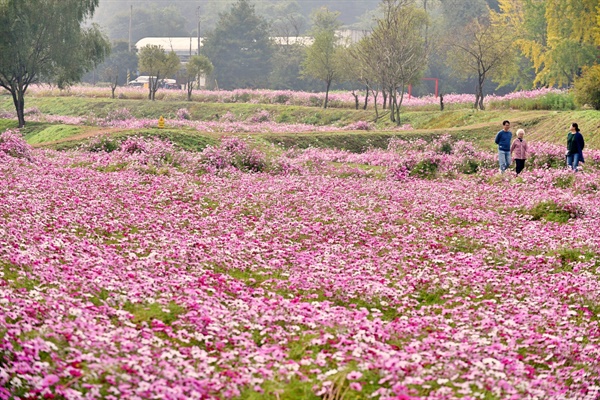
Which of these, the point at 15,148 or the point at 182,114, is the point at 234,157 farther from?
the point at 182,114

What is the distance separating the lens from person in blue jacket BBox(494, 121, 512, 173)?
1001 inches

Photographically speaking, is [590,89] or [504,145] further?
[590,89]

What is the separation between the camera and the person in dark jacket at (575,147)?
25453 mm

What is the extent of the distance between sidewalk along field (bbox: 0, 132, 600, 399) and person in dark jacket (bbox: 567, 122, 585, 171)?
103 inches

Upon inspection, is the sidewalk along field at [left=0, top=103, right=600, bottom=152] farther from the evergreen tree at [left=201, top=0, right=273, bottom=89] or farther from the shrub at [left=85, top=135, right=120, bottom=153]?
the evergreen tree at [left=201, top=0, right=273, bottom=89]

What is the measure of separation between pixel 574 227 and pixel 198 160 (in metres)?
14.6

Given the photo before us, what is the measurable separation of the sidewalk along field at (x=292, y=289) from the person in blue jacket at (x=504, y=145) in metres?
2.98

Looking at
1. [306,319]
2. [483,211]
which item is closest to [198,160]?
[483,211]

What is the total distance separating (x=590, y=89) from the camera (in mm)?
38719

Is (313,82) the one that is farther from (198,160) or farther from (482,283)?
(482,283)

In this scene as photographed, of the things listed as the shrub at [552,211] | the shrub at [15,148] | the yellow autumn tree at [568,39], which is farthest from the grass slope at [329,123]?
the shrub at [552,211]

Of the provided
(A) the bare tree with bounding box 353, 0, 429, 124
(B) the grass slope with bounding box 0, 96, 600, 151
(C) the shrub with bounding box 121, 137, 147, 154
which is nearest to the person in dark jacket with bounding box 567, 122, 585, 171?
(B) the grass slope with bounding box 0, 96, 600, 151

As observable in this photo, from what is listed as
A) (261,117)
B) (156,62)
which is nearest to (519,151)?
(261,117)

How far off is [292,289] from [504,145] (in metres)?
17.0
